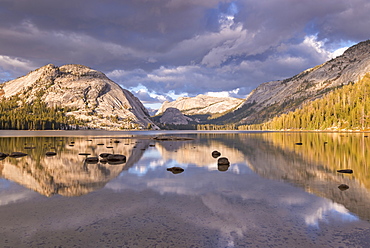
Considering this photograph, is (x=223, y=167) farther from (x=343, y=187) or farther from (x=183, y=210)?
(x=183, y=210)

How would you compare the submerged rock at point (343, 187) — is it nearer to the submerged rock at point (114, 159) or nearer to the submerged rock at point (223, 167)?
the submerged rock at point (223, 167)

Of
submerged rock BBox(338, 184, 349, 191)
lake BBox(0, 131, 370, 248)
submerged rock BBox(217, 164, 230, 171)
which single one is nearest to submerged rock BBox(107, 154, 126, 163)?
lake BBox(0, 131, 370, 248)

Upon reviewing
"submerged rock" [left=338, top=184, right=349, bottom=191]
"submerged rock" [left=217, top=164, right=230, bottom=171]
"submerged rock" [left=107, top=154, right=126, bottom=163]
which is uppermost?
"submerged rock" [left=107, top=154, right=126, bottom=163]

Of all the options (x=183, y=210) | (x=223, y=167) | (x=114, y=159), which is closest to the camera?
(x=183, y=210)

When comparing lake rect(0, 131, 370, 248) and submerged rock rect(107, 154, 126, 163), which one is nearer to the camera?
lake rect(0, 131, 370, 248)

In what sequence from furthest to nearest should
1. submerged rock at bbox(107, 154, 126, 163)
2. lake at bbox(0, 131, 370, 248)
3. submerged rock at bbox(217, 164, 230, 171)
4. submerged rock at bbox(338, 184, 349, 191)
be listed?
1. submerged rock at bbox(107, 154, 126, 163)
2. submerged rock at bbox(217, 164, 230, 171)
3. submerged rock at bbox(338, 184, 349, 191)
4. lake at bbox(0, 131, 370, 248)

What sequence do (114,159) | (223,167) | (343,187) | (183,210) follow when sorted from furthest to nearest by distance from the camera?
(114,159)
(223,167)
(343,187)
(183,210)

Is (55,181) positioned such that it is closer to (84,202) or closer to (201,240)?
(84,202)

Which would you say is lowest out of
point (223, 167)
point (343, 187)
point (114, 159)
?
point (223, 167)

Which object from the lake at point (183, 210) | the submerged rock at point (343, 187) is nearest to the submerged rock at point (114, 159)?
the lake at point (183, 210)

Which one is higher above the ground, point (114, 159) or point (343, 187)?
point (114, 159)

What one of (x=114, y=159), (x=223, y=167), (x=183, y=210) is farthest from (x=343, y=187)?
(x=114, y=159)

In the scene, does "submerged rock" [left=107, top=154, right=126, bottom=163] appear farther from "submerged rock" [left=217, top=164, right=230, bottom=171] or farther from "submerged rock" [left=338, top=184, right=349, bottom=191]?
"submerged rock" [left=338, top=184, right=349, bottom=191]

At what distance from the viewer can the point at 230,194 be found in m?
20.1
